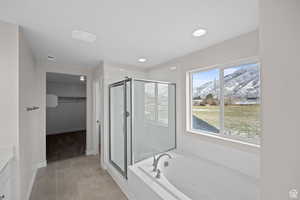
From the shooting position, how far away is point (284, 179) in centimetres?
58

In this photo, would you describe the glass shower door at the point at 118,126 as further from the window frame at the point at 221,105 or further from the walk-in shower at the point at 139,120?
the window frame at the point at 221,105

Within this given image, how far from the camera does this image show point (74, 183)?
2.37 m

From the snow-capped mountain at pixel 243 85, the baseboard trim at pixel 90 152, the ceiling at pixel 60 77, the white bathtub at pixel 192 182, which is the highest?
the ceiling at pixel 60 77

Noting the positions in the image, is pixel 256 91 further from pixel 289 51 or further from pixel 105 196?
pixel 105 196

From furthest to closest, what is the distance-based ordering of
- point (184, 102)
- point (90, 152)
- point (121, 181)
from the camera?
point (90, 152) → point (184, 102) → point (121, 181)

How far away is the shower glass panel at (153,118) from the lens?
241 centimetres

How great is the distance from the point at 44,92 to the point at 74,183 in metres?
1.94

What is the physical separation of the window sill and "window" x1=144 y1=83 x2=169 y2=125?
67cm

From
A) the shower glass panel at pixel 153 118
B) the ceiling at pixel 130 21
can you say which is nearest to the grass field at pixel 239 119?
the shower glass panel at pixel 153 118

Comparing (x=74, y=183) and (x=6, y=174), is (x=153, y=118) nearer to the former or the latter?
(x=74, y=183)

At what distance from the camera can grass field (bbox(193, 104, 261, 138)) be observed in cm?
180

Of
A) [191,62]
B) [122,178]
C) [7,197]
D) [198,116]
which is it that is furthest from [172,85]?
[7,197]

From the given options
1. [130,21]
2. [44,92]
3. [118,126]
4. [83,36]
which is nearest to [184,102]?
[118,126]

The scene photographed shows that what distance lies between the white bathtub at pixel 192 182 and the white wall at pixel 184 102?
0.13 meters
